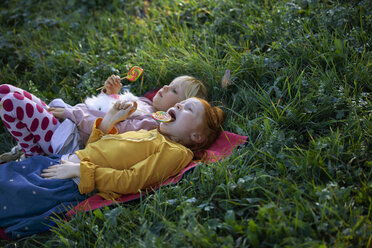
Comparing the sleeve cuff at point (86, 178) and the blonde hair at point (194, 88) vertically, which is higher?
the blonde hair at point (194, 88)

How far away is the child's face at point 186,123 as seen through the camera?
2.59 metres

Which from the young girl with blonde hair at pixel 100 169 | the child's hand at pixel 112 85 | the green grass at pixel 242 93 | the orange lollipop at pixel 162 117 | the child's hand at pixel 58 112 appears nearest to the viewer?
the green grass at pixel 242 93

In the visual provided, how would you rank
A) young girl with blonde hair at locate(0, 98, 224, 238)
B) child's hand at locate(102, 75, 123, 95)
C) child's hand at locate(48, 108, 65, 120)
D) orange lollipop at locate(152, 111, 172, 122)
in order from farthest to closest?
child's hand at locate(102, 75, 123, 95), child's hand at locate(48, 108, 65, 120), orange lollipop at locate(152, 111, 172, 122), young girl with blonde hair at locate(0, 98, 224, 238)

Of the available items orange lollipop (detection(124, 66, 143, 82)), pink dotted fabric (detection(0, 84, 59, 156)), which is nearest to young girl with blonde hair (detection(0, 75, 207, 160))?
pink dotted fabric (detection(0, 84, 59, 156))

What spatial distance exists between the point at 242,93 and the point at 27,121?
167cm

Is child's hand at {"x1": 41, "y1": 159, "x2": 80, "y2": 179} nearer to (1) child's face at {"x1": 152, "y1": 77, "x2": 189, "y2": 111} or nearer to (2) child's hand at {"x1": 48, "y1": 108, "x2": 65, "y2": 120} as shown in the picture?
(2) child's hand at {"x1": 48, "y1": 108, "x2": 65, "y2": 120}

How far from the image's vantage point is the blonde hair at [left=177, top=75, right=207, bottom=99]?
2.97 meters

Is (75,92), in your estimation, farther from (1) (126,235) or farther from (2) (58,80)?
(1) (126,235)

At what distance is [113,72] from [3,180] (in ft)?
5.35

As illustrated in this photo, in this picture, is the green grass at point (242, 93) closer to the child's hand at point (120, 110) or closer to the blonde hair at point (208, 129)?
the blonde hair at point (208, 129)

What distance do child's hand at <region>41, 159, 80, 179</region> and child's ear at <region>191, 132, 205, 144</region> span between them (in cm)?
83

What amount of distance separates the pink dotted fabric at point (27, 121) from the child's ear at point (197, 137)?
1.04 metres

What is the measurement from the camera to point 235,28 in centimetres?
368

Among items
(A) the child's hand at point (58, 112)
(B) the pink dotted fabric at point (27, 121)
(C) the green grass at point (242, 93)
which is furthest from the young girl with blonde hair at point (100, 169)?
(A) the child's hand at point (58, 112)
